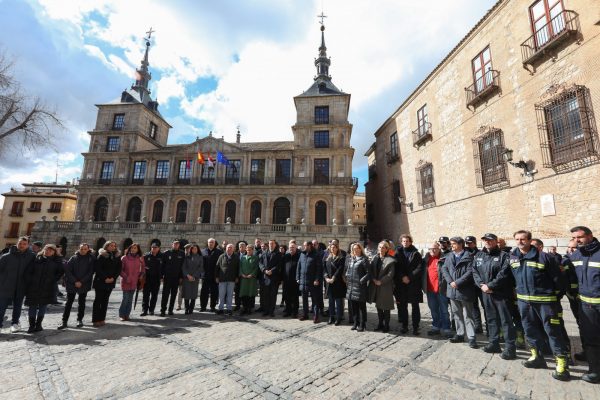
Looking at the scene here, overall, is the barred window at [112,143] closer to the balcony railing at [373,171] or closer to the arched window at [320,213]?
the arched window at [320,213]

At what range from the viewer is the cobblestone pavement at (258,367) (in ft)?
11.1

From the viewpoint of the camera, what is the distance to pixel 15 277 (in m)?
6.00

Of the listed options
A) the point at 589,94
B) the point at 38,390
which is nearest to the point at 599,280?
the point at 38,390

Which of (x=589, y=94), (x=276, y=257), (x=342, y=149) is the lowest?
(x=276, y=257)

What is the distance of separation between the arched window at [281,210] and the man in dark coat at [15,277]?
71.8ft

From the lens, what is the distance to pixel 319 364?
13.8 ft

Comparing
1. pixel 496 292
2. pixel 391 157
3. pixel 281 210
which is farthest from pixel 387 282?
pixel 281 210

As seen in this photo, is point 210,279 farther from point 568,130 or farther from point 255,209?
point 255,209

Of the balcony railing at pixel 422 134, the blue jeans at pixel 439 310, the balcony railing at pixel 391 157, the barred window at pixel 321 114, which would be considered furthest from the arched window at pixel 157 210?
the blue jeans at pixel 439 310

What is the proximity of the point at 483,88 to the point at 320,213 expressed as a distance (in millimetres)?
17344

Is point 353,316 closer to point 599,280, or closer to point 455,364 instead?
point 455,364

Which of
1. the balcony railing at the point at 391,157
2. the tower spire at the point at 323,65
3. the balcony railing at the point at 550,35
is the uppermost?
the tower spire at the point at 323,65

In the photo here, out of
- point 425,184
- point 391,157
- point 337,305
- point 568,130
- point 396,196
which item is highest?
point 391,157

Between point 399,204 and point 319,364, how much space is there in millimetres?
17234
